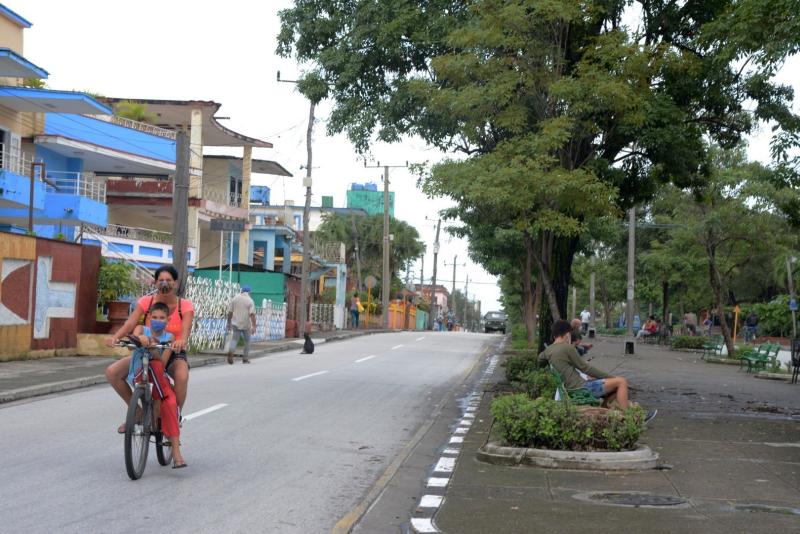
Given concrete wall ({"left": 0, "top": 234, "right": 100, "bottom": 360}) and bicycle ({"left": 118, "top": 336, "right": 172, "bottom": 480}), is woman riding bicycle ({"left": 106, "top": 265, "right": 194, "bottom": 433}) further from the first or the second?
concrete wall ({"left": 0, "top": 234, "right": 100, "bottom": 360})

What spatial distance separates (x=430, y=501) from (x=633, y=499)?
5.58ft

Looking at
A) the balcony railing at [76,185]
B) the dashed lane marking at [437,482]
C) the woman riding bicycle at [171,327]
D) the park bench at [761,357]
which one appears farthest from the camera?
the balcony railing at [76,185]

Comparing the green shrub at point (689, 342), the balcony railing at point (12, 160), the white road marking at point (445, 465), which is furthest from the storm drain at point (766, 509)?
the green shrub at point (689, 342)

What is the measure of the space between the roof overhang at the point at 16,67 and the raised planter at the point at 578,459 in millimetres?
20742

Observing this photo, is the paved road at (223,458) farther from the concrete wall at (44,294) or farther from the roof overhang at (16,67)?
the roof overhang at (16,67)

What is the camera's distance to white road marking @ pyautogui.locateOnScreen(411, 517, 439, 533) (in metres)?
7.12

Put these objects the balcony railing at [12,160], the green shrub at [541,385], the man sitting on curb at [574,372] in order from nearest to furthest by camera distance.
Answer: the man sitting on curb at [574,372]
the green shrub at [541,385]
the balcony railing at [12,160]

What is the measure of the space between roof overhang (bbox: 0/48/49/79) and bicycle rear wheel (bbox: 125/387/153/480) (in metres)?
20.1

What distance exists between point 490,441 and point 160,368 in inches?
164

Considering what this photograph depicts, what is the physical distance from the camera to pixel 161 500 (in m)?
7.82

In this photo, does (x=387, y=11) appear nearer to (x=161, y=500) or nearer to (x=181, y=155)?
(x=181, y=155)

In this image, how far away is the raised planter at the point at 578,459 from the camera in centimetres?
985

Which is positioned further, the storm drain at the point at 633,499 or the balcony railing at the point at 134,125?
the balcony railing at the point at 134,125

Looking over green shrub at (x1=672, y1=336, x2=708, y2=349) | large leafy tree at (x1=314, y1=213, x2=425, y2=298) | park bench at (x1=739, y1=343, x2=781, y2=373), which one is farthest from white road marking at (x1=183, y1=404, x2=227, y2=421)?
large leafy tree at (x1=314, y1=213, x2=425, y2=298)
